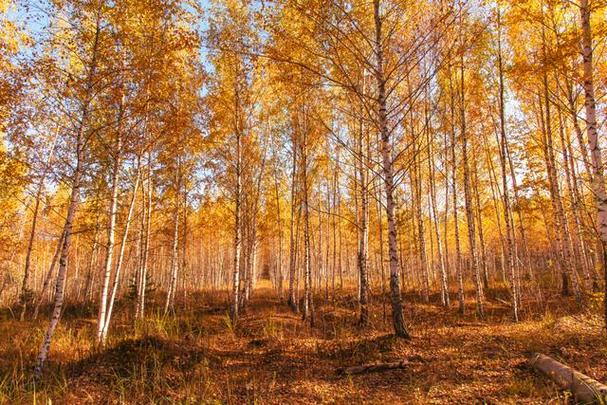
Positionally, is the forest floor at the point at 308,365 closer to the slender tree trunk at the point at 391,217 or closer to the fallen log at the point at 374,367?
the fallen log at the point at 374,367

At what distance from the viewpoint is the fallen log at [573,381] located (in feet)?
11.2

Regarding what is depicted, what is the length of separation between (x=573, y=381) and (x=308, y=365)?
3.70 meters

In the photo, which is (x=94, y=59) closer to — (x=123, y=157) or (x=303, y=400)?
(x=123, y=157)

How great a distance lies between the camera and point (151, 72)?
7.56 meters

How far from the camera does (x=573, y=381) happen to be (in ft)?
12.6

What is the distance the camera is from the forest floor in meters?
4.41

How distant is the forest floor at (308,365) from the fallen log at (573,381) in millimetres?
149

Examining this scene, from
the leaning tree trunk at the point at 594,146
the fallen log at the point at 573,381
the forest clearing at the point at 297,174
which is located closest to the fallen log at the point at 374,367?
the forest clearing at the point at 297,174

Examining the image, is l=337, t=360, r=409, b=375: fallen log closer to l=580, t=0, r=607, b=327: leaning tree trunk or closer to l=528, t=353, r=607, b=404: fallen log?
l=528, t=353, r=607, b=404: fallen log

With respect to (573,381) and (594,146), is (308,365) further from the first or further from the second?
(594,146)

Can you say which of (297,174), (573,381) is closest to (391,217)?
(573,381)

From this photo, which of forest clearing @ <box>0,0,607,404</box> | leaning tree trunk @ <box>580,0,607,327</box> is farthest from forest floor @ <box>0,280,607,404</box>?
leaning tree trunk @ <box>580,0,607,327</box>

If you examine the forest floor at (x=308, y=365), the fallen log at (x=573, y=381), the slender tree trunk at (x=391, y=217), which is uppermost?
the slender tree trunk at (x=391, y=217)

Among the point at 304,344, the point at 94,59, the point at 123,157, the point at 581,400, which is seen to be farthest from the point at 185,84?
the point at 581,400
